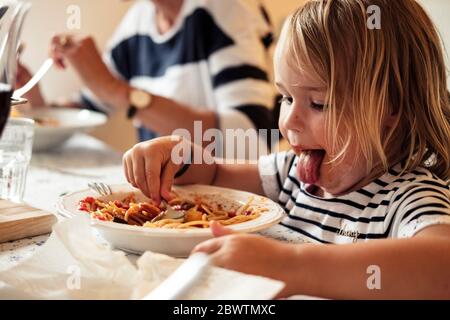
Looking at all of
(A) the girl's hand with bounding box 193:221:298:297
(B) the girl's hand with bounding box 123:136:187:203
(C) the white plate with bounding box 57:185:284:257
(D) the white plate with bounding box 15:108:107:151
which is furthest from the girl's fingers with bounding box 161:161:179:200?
(D) the white plate with bounding box 15:108:107:151

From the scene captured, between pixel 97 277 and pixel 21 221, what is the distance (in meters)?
0.25

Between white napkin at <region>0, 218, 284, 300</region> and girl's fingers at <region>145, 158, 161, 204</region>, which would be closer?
white napkin at <region>0, 218, 284, 300</region>

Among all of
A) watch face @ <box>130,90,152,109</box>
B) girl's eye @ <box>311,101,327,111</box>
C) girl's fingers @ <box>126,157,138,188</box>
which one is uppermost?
girl's eye @ <box>311,101,327,111</box>

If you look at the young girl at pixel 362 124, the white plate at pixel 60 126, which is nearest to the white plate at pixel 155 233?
the young girl at pixel 362 124

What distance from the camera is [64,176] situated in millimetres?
1423

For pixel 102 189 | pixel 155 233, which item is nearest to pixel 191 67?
pixel 102 189

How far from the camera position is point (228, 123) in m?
2.10

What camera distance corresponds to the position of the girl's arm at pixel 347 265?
689 mm

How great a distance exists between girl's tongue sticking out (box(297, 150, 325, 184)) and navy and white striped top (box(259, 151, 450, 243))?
0.06 meters

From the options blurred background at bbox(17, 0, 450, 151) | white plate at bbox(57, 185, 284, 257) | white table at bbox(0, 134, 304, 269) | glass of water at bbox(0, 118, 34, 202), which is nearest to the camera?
white plate at bbox(57, 185, 284, 257)

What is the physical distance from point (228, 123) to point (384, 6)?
117cm

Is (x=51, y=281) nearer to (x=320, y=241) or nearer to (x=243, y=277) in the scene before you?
(x=243, y=277)

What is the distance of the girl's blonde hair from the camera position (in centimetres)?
95

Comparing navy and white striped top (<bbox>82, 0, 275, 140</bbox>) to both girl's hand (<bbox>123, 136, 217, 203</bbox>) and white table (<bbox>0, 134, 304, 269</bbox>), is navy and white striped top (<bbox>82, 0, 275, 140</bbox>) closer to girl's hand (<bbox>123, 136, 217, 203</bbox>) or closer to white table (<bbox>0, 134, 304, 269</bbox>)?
white table (<bbox>0, 134, 304, 269</bbox>)
